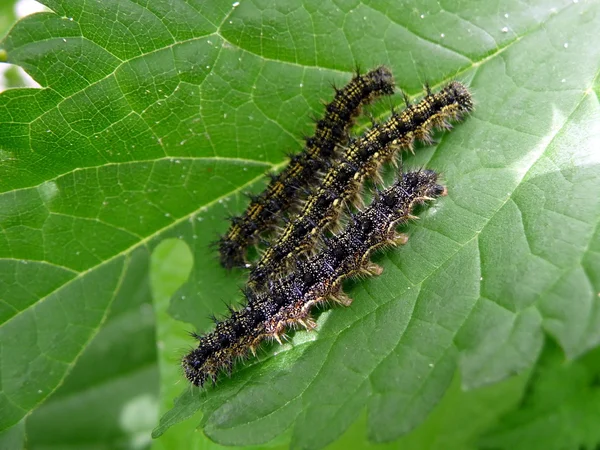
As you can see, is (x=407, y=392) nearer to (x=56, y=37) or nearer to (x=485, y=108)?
(x=485, y=108)

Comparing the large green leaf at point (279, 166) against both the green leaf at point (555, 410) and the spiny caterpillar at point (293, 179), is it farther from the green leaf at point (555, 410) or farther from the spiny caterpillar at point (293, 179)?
the green leaf at point (555, 410)

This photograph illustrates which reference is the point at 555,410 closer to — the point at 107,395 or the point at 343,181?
the point at 343,181

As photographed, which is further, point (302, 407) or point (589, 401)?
point (589, 401)

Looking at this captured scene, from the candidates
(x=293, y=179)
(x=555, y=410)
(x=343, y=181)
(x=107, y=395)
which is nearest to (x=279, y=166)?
(x=293, y=179)


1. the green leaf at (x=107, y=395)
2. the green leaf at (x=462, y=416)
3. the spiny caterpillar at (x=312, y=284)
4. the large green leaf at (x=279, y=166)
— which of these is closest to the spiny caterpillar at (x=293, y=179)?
the large green leaf at (x=279, y=166)

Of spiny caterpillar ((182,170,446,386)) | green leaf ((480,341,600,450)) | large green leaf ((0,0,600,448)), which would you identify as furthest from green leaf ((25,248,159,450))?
green leaf ((480,341,600,450))

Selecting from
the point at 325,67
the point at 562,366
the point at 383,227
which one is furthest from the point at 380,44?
the point at 562,366
